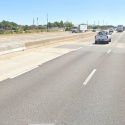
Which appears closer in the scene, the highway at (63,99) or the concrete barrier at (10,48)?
the highway at (63,99)

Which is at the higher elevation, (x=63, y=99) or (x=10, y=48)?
(x=10, y=48)

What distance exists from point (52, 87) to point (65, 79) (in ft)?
4.85

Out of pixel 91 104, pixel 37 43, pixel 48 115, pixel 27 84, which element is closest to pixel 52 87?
pixel 27 84

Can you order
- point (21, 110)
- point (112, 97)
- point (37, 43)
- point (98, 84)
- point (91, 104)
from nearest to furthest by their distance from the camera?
point (21, 110)
point (91, 104)
point (112, 97)
point (98, 84)
point (37, 43)

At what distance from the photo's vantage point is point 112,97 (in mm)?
6992

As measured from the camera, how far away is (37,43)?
25.7 meters

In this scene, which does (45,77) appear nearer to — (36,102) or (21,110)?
(36,102)

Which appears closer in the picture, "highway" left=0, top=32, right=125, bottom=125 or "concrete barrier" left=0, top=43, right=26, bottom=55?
"highway" left=0, top=32, right=125, bottom=125

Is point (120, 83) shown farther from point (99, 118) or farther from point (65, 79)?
point (99, 118)

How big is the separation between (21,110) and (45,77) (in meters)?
4.18

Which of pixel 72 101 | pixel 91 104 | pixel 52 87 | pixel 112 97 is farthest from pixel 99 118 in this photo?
pixel 52 87

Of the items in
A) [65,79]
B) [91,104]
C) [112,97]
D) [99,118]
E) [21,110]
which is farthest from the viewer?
[65,79]

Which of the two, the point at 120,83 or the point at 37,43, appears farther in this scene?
the point at 37,43

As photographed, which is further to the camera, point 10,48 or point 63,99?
point 10,48
